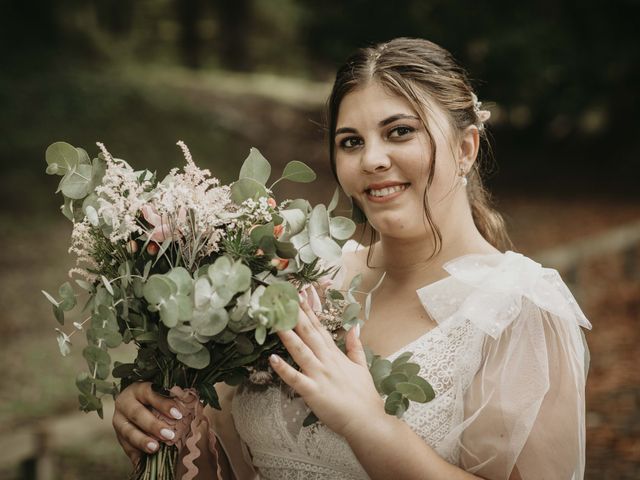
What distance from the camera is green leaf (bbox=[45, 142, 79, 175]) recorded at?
2035 mm

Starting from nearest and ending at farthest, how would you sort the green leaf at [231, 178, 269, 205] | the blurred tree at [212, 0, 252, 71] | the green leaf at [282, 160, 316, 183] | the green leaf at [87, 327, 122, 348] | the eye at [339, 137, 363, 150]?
the green leaf at [87, 327, 122, 348]
the green leaf at [231, 178, 269, 205]
the green leaf at [282, 160, 316, 183]
the eye at [339, 137, 363, 150]
the blurred tree at [212, 0, 252, 71]

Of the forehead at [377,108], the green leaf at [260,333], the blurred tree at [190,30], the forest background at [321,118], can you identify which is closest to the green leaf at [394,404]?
the green leaf at [260,333]

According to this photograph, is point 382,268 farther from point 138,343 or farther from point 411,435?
point 138,343

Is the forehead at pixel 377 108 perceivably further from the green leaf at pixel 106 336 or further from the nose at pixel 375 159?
the green leaf at pixel 106 336

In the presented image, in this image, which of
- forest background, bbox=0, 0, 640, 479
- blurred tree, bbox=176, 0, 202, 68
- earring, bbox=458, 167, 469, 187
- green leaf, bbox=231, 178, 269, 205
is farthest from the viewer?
blurred tree, bbox=176, 0, 202, 68

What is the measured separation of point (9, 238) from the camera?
11.6 meters

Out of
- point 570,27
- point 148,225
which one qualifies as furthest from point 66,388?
point 570,27

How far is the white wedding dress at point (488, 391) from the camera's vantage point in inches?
82.5

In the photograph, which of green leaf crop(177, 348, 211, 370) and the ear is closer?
green leaf crop(177, 348, 211, 370)

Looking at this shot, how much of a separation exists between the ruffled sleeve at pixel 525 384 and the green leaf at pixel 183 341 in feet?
2.57

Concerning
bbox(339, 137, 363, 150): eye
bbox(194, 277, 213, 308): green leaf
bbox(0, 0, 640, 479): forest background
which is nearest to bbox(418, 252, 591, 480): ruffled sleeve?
bbox(339, 137, 363, 150): eye

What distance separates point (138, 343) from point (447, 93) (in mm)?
1209

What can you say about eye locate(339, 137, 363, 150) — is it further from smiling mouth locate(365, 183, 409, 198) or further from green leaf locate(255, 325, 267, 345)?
green leaf locate(255, 325, 267, 345)

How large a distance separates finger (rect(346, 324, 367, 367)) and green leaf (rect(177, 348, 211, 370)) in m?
0.40
